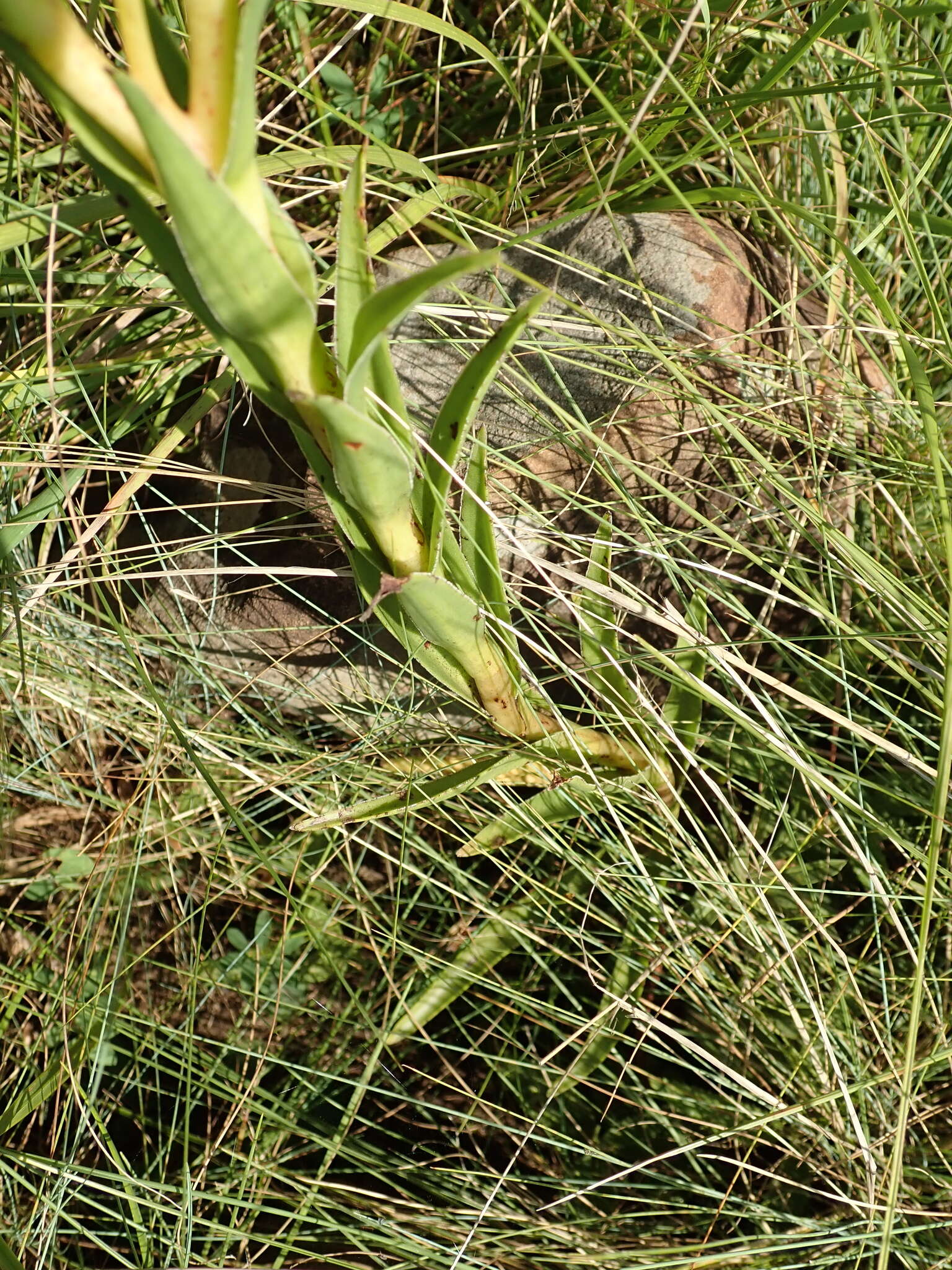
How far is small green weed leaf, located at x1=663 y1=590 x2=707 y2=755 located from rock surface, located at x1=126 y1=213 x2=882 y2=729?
51mm

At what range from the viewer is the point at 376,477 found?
25.5 inches

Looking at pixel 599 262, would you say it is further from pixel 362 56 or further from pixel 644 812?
pixel 644 812

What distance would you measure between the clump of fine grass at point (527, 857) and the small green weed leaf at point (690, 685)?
28 millimetres

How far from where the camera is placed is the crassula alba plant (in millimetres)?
492

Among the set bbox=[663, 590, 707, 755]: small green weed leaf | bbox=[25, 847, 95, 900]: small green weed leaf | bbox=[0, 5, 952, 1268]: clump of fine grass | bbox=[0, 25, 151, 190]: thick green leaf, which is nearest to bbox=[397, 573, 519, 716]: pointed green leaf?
bbox=[0, 5, 952, 1268]: clump of fine grass

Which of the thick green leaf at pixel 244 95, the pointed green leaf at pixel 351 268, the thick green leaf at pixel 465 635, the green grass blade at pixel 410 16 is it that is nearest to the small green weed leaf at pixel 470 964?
the thick green leaf at pixel 465 635

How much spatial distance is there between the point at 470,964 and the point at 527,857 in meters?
0.18

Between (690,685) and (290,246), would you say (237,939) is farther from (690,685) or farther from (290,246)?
(290,246)

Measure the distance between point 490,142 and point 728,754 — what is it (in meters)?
0.91

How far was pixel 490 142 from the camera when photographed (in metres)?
1.31

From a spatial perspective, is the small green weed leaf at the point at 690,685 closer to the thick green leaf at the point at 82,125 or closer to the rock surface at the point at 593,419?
the rock surface at the point at 593,419

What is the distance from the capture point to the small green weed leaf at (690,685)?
105cm

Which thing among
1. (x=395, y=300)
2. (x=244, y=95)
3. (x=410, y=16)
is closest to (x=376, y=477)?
(x=395, y=300)

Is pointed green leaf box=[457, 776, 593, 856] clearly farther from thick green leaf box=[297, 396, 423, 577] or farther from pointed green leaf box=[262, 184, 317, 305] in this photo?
pointed green leaf box=[262, 184, 317, 305]
